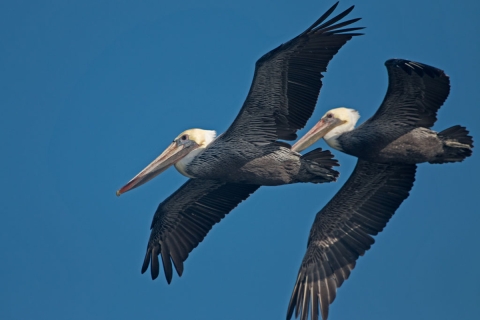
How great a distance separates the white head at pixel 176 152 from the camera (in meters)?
16.9

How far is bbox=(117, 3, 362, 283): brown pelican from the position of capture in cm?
1533

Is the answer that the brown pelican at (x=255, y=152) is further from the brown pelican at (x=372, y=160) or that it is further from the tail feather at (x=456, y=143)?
the tail feather at (x=456, y=143)

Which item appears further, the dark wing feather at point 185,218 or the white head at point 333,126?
the dark wing feather at point 185,218

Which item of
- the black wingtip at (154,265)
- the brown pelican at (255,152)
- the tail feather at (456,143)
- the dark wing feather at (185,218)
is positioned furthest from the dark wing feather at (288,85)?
the black wingtip at (154,265)

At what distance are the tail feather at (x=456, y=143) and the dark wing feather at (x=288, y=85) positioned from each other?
6.82ft

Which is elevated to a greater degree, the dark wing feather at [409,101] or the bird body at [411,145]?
the dark wing feather at [409,101]

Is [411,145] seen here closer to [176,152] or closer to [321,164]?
[321,164]

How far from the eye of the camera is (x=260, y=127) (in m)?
15.9

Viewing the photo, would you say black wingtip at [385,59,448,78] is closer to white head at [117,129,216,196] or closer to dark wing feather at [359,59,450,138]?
dark wing feather at [359,59,450,138]

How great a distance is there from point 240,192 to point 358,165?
2.06m

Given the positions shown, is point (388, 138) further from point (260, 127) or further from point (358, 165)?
point (260, 127)

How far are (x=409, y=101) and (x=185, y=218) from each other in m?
4.27

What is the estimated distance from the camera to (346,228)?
16906 mm

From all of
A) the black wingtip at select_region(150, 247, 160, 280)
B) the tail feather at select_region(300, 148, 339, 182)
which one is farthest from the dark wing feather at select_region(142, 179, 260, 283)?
the tail feather at select_region(300, 148, 339, 182)
